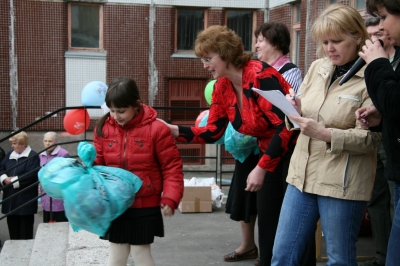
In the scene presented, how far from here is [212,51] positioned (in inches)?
133

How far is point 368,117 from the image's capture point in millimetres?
2520

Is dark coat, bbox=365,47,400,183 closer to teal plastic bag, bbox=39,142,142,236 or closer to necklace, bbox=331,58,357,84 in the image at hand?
necklace, bbox=331,58,357,84

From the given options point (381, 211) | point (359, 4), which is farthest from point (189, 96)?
point (381, 211)

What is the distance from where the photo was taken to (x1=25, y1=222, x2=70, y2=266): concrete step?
15.0 feet

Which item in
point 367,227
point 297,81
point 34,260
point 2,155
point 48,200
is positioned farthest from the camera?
point 2,155

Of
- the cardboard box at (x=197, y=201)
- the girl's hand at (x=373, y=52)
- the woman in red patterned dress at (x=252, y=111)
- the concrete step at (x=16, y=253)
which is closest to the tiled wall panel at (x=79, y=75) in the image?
the cardboard box at (x=197, y=201)

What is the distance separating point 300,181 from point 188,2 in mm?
10619

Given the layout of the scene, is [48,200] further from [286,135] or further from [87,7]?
[87,7]

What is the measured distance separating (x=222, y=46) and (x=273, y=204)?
1059mm

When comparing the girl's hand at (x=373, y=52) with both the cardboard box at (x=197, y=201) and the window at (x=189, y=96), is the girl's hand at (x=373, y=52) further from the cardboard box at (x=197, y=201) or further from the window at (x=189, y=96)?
the window at (x=189, y=96)

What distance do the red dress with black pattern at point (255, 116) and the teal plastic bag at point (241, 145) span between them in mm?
510

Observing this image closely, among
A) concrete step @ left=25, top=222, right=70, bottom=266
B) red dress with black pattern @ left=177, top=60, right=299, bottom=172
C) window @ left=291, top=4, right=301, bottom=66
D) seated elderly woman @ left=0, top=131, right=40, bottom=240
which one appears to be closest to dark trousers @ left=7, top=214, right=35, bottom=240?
seated elderly woman @ left=0, top=131, right=40, bottom=240

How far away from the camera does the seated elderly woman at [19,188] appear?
261 inches

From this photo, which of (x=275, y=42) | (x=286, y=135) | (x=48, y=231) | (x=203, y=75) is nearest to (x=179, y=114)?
(x=203, y=75)
